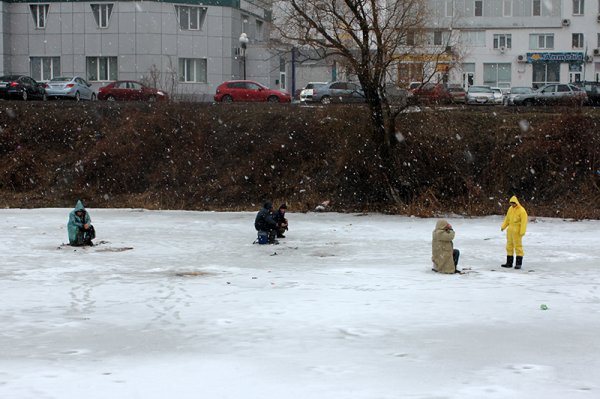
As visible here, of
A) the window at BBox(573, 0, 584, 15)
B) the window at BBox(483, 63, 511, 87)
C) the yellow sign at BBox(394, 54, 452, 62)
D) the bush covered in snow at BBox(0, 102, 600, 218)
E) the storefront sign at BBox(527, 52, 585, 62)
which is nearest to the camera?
the yellow sign at BBox(394, 54, 452, 62)

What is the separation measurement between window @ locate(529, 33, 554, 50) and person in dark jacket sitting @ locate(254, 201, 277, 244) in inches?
2126

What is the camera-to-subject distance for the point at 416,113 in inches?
1254

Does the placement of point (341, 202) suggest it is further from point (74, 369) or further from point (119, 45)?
point (119, 45)

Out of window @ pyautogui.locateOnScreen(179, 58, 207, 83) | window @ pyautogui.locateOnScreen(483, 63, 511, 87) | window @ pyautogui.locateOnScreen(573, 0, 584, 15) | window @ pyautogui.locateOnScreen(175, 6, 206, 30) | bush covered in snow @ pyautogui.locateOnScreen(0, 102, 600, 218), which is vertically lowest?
bush covered in snow @ pyautogui.locateOnScreen(0, 102, 600, 218)

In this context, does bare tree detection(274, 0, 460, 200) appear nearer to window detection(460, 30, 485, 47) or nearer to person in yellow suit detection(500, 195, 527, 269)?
person in yellow suit detection(500, 195, 527, 269)

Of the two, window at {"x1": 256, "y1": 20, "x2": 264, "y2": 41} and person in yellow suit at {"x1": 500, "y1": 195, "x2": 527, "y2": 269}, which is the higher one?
window at {"x1": 256, "y1": 20, "x2": 264, "y2": 41}

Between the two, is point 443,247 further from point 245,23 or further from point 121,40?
point 245,23

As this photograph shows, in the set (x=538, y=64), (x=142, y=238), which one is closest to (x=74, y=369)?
(x=142, y=238)

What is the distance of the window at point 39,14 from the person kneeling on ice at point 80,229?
36.5m

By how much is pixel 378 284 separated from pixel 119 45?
132ft

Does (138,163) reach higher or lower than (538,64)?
lower

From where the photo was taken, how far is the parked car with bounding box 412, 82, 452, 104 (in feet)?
90.6

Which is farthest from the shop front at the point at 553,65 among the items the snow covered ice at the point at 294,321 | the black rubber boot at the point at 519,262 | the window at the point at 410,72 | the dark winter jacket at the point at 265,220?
the black rubber boot at the point at 519,262

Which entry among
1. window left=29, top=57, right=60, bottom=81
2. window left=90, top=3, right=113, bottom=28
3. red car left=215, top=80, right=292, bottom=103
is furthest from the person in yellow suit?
window left=29, top=57, right=60, bottom=81
